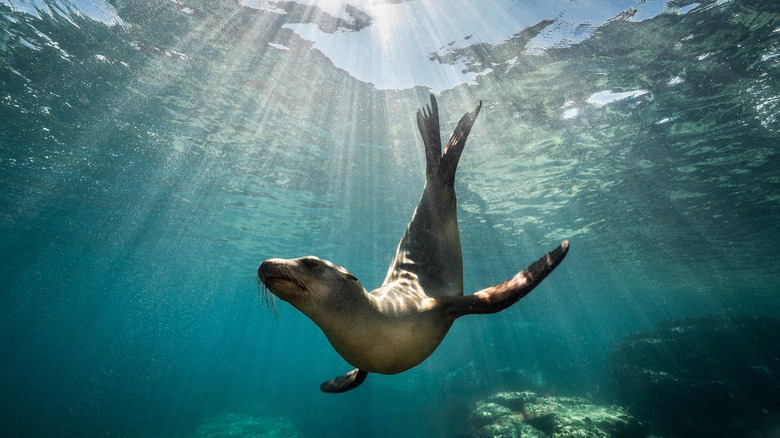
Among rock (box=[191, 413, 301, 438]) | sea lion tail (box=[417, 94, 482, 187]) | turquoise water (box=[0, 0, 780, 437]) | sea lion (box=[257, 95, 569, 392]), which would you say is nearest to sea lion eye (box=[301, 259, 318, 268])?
sea lion (box=[257, 95, 569, 392])

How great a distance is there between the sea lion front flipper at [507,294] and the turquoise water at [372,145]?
6.64m

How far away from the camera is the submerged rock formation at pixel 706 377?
10633 millimetres

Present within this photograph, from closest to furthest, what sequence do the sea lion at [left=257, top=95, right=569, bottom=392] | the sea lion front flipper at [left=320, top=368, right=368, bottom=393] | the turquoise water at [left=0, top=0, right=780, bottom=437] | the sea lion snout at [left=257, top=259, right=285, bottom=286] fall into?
the sea lion snout at [left=257, top=259, right=285, bottom=286] → the sea lion at [left=257, top=95, right=569, bottom=392] → the sea lion front flipper at [left=320, top=368, right=368, bottom=393] → the turquoise water at [left=0, top=0, right=780, bottom=437]

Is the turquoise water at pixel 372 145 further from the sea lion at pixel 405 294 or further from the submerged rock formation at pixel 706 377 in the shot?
the sea lion at pixel 405 294

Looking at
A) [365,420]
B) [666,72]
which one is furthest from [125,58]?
[365,420]

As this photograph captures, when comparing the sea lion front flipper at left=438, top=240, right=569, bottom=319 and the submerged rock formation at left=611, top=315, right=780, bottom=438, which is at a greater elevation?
the sea lion front flipper at left=438, top=240, right=569, bottom=319

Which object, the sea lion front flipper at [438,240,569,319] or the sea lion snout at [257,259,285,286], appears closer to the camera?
the sea lion snout at [257,259,285,286]

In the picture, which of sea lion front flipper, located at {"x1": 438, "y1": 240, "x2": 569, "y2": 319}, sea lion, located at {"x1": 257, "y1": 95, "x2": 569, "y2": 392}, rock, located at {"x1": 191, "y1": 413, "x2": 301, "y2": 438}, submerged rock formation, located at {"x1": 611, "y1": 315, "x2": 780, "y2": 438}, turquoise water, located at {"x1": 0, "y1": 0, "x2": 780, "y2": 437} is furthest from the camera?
rock, located at {"x1": 191, "y1": 413, "x2": 301, "y2": 438}

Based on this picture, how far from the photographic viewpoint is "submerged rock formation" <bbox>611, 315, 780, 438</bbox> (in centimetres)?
1063

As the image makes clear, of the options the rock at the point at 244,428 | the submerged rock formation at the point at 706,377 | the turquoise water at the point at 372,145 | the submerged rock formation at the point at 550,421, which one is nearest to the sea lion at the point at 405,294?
the turquoise water at the point at 372,145

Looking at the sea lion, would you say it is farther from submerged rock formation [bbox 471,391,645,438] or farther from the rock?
the rock

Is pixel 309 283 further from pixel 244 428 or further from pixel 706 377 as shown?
pixel 244 428

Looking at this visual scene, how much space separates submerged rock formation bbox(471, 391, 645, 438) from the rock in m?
11.5

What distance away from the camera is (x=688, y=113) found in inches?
353
